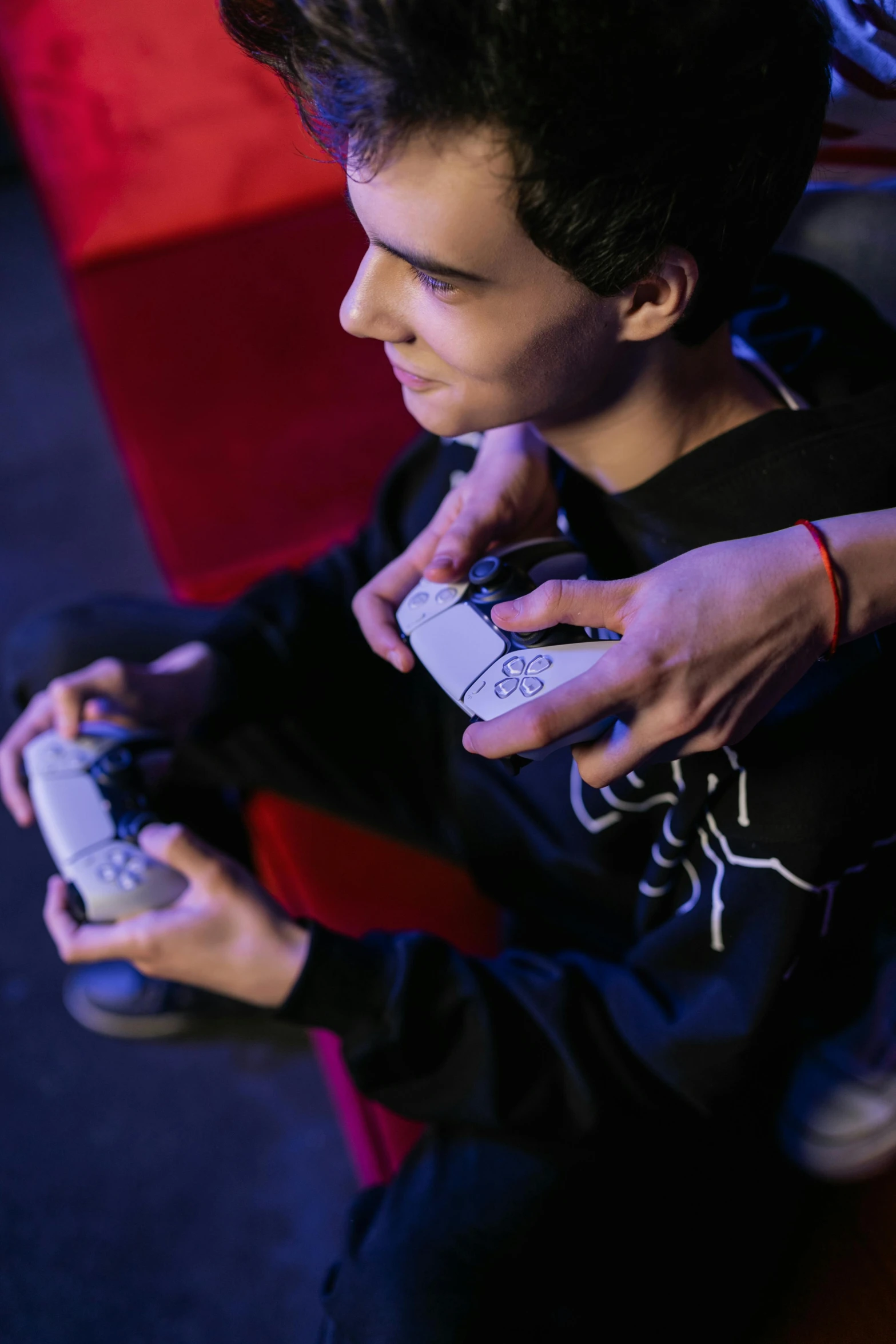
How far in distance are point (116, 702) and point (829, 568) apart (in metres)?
0.63

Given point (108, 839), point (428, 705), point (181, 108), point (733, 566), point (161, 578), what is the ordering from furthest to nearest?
point (161, 578) → point (181, 108) → point (428, 705) → point (108, 839) → point (733, 566)

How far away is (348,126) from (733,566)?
0.28 metres

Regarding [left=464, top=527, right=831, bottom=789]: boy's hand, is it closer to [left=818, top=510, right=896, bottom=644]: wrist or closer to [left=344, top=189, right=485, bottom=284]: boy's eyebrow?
[left=818, top=510, right=896, bottom=644]: wrist

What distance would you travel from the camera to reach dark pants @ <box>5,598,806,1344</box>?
0.64 meters

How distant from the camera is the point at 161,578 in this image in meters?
1.68

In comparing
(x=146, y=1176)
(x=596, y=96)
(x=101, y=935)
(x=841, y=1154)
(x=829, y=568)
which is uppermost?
(x=596, y=96)

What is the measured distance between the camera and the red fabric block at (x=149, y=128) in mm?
1074

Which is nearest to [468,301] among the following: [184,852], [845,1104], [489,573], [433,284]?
[433,284]

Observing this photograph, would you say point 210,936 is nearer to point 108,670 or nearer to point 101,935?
point 101,935

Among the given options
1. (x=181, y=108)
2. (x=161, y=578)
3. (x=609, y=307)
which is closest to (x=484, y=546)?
(x=609, y=307)

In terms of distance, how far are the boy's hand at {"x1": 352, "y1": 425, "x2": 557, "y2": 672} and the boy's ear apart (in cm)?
15

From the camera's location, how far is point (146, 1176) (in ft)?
3.51

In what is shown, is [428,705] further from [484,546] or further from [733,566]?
[733,566]

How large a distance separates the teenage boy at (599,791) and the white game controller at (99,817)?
0.03 meters
